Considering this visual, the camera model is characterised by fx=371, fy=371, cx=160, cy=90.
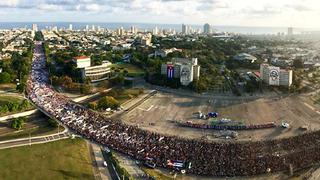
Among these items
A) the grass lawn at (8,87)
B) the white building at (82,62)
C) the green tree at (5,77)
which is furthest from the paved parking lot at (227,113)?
the green tree at (5,77)

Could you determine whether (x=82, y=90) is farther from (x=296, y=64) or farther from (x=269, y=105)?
(x=296, y=64)

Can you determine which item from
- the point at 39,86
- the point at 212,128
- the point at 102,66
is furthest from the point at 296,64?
the point at 39,86

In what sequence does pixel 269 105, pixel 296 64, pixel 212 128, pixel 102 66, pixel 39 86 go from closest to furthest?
pixel 212 128, pixel 269 105, pixel 39 86, pixel 102 66, pixel 296 64

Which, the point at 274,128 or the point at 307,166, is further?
the point at 274,128

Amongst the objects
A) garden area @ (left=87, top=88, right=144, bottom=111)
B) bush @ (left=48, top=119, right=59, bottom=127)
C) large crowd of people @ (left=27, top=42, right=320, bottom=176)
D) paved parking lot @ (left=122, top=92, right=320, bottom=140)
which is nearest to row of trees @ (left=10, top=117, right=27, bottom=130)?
bush @ (left=48, top=119, right=59, bottom=127)

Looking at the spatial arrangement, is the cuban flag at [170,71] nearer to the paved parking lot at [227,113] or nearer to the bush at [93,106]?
the paved parking lot at [227,113]

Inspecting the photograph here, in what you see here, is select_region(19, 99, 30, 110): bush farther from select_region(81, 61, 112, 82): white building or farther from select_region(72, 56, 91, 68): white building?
select_region(72, 56, 91, 68): white building
